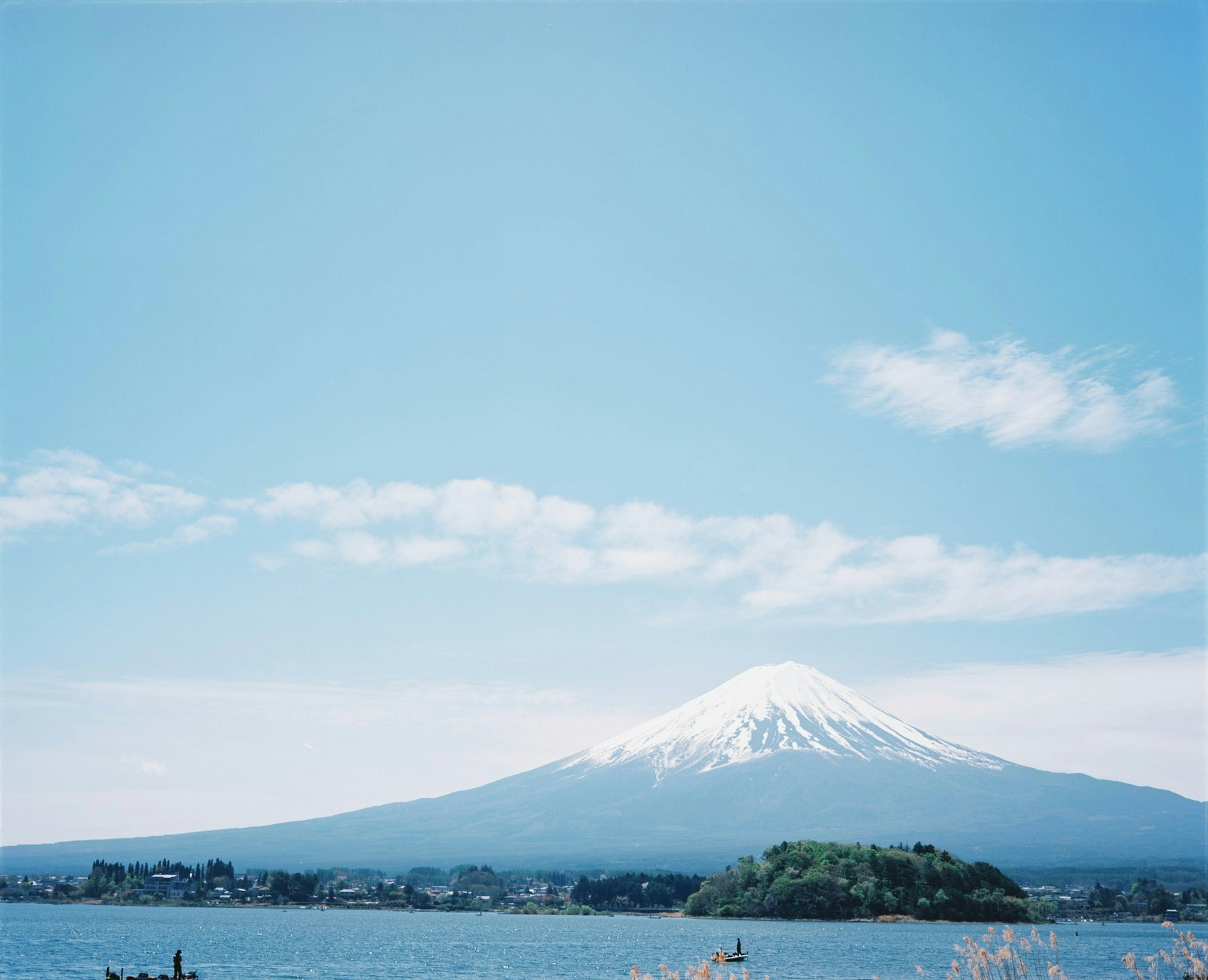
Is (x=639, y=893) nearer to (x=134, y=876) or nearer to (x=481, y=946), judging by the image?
(x=481, y=946)

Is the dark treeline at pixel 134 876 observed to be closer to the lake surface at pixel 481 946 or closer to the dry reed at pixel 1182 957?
the lake surface at pixel 481 946

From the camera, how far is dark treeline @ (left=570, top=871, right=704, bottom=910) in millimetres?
149250

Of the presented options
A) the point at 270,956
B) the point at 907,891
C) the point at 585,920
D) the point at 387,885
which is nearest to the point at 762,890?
the point at 907,891

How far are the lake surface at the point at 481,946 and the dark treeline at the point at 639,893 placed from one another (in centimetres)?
329

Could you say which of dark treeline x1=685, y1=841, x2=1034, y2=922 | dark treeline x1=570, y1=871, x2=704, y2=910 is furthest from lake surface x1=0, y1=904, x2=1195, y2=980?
dark treeline x1=570, y1=871, x2=704, y2=910

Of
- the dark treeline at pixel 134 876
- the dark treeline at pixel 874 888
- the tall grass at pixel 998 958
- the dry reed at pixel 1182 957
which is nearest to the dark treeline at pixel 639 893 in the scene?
the dark treeline at pixel 874 888

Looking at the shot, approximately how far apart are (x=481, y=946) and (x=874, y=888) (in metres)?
44.8

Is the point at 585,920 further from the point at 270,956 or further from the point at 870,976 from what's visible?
the point at 870,976

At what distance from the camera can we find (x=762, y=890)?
126 metres

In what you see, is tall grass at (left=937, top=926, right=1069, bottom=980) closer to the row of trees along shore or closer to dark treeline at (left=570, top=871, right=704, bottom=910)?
the row of trees along shore

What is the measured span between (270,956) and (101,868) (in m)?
120

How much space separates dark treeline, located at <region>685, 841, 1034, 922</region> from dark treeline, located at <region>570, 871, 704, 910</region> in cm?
1856

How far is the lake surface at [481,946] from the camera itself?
63625mm

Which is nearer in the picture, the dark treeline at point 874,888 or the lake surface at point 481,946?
the lake surface at point 481,946
